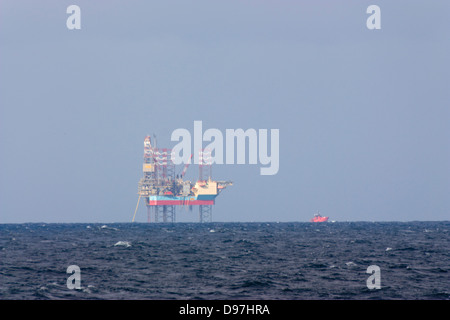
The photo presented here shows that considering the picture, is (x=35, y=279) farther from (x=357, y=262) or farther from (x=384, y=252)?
(x=384, y=252)

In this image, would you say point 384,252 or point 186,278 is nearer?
point 186,278

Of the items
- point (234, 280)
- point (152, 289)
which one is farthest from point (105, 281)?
point (234, 280)
